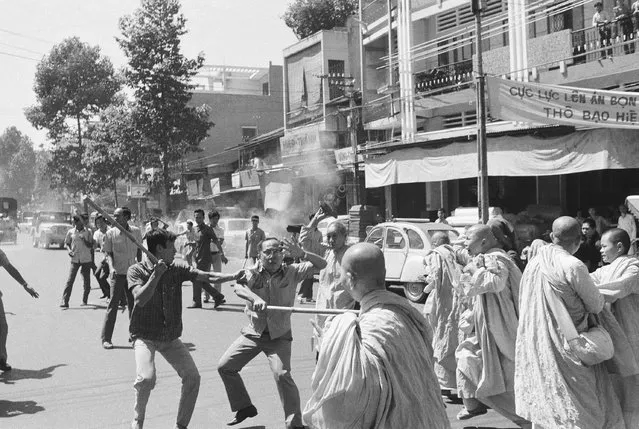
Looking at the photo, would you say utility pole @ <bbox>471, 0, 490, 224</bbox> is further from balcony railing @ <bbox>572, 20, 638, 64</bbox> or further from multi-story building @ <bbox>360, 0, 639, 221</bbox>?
balcony railing @ <bbox>572, 20, 638, 64</bbox>

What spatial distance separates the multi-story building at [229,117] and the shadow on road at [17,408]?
118 feet

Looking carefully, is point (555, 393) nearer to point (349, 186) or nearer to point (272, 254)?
point (272, 254)

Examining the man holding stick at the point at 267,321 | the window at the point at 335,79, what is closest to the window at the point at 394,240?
the man holding stick at the point at 267,321

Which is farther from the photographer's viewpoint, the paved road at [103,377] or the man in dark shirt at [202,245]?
the man in dark shirt at [202,245]

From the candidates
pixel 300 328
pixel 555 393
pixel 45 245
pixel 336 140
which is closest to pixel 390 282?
pixel 300 328

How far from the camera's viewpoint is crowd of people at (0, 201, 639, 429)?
287 centimetres

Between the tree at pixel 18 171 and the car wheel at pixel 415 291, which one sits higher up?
the tree at pixel 18 171

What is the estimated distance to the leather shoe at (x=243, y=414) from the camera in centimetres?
606

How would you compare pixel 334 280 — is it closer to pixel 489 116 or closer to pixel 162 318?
pixel 162 318

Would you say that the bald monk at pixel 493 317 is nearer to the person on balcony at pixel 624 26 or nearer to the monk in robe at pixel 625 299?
the monk in robe at pixel 625 299

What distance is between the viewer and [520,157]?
17.4 m

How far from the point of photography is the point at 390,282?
14695 mm

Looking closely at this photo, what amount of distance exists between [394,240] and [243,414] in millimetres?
9094

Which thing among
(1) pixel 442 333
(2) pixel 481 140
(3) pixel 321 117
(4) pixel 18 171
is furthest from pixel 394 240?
(4) pixel 18 171
